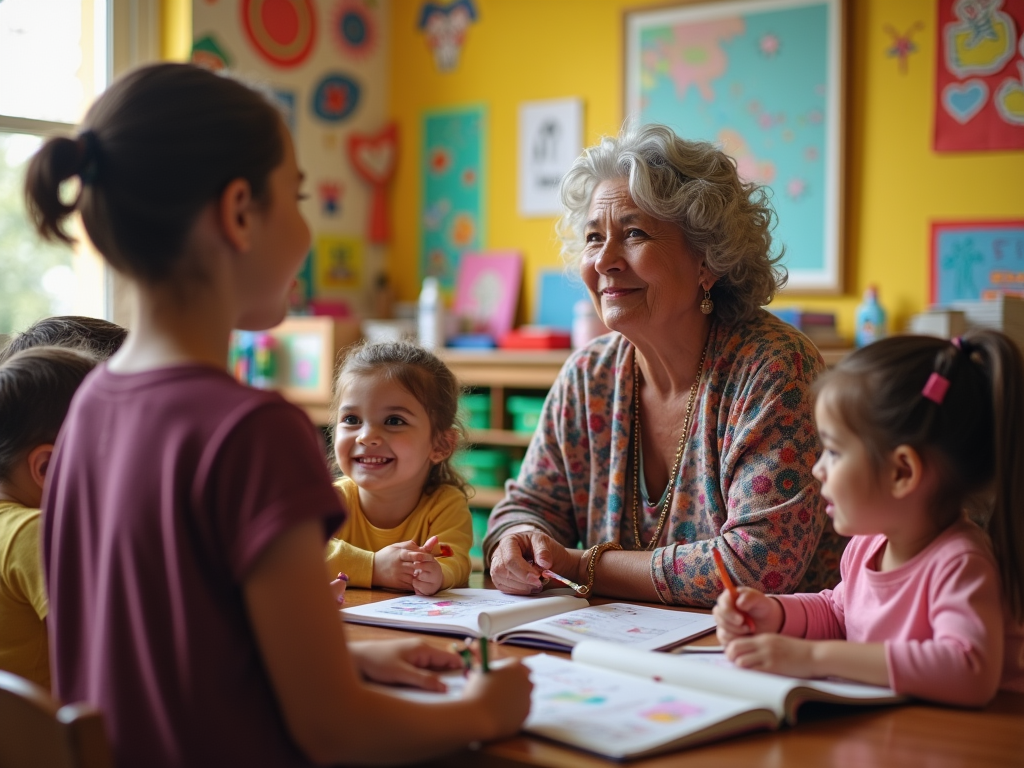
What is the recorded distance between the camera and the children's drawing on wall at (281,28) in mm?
4242

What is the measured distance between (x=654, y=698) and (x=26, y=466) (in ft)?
3.07

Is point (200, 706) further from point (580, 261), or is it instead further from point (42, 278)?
point (42, 278)

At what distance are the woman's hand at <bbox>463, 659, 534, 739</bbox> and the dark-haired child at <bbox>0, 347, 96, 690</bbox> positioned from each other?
0.70 metres

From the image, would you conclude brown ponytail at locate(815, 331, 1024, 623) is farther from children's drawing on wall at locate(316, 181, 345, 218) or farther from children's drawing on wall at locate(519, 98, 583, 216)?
children's drawing on wall at locate(316, 181, 345, 218)

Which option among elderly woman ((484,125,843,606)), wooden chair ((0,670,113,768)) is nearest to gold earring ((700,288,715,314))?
elderly woman ((484,125,843,606))

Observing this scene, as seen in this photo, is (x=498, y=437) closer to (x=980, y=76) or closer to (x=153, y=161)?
(x=980, y=76)

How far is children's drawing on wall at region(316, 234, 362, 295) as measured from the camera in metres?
4.60

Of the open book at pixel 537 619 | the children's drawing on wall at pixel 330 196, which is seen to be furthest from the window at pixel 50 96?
the open book at pixel 537 619

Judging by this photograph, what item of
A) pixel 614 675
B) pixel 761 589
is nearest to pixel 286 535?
pixel 614 675

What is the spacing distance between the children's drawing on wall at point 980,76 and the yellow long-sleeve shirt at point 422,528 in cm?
244

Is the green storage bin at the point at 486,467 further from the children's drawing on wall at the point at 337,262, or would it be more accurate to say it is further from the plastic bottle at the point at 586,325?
the children's drawing on wall at the point at 337,262

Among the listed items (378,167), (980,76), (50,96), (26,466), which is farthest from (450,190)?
(26,466)

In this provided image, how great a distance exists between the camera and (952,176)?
3.54 metres

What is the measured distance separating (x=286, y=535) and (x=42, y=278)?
323cm
